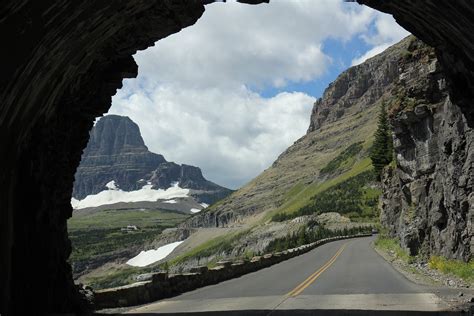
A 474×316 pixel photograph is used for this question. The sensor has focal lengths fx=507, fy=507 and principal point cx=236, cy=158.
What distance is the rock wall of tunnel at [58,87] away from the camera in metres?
8.61

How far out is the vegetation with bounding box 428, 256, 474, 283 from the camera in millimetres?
18523

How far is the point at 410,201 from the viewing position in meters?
33.7

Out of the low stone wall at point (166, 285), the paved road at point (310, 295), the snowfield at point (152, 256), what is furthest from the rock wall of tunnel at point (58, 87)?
the snowfield at point (152, 256)

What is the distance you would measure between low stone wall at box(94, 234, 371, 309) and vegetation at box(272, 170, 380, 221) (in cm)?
9000

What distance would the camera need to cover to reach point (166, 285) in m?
17.8

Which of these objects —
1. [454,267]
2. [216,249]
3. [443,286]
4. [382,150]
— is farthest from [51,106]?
[216,249]

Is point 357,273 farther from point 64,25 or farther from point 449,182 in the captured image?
point 64,25

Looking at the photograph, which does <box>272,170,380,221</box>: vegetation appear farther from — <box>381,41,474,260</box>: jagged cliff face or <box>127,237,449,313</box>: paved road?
<box>127,237,449,313</box>: paved road

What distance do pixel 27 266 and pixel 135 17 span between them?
638 cm

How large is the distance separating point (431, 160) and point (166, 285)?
18035mm

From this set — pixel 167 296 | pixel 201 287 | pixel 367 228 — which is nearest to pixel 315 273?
pixel 201 287

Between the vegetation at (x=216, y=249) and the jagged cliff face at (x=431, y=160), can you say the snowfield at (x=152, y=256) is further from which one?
the jagged cliff face at (x=431, y=160)

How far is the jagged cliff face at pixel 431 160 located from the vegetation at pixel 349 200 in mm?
80703

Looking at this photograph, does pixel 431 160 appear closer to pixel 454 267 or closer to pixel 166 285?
pixel 454 267
